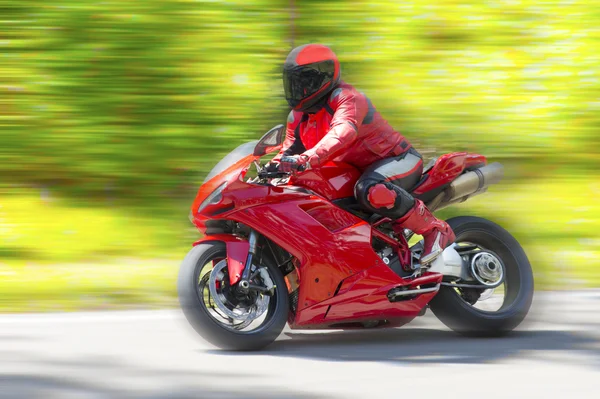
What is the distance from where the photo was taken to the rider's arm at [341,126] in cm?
467

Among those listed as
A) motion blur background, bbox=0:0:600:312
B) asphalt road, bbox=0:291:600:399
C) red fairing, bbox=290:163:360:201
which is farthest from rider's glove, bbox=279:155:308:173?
motion blur background, bbox=0:0:600:312

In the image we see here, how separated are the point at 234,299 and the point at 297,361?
0.46 m

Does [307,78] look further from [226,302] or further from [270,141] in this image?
[226,302]

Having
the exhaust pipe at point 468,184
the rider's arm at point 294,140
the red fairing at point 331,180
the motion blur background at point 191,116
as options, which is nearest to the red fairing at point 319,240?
the red fairing at point 331,180

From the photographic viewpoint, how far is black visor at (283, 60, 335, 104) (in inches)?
191

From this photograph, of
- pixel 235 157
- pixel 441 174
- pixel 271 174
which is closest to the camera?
pixel 271 174

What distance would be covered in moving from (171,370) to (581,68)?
716cm

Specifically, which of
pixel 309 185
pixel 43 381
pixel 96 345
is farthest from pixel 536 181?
pixel 43 381

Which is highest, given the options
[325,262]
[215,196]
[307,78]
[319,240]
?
[307,78]

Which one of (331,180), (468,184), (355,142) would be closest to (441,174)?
(468,184)

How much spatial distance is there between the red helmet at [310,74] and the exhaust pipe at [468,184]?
919 mm

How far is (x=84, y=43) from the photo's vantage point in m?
8.17

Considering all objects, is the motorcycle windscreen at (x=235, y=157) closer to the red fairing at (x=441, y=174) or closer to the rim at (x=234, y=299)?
the rim at (x=234, y=299)

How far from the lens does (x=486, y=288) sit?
206 inches
